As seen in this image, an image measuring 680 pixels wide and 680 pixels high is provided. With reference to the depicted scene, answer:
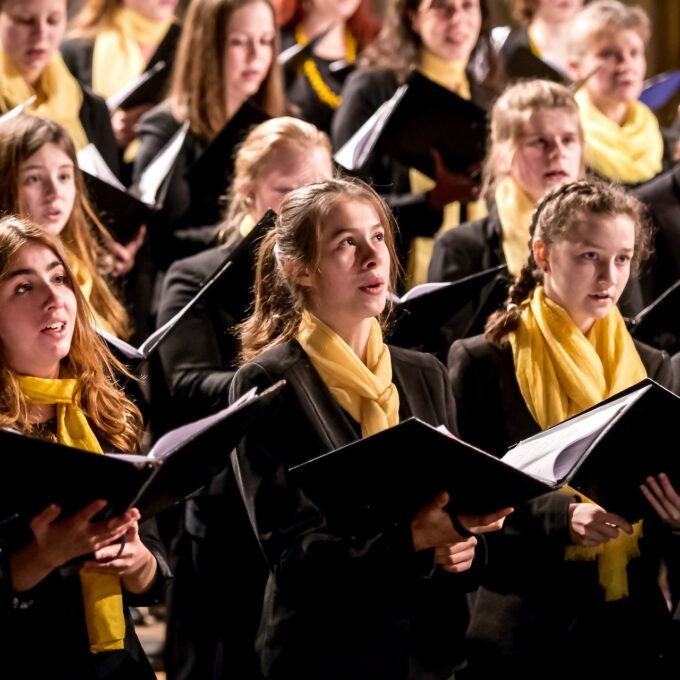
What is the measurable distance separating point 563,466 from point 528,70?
96.1 inches

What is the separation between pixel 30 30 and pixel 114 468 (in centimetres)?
238

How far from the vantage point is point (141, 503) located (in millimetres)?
1971

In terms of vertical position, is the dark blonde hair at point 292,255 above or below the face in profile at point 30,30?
below

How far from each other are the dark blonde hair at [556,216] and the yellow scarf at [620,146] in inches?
47.3

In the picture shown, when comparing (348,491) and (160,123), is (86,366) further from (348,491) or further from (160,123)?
(160,123)

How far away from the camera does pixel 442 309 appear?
281cm

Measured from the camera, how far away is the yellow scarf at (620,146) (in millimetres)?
4008

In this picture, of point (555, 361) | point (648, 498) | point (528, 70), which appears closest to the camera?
point (648, 498)

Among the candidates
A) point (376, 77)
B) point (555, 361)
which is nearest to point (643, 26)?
point (376, 77)

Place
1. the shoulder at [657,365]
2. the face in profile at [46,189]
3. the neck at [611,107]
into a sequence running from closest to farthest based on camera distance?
the shoulder at [657,365]
the face in profile at [46,189]
the neck at [611,107]

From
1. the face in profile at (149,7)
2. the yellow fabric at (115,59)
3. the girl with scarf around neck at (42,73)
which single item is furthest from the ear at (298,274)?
the face in profile at (149,7)

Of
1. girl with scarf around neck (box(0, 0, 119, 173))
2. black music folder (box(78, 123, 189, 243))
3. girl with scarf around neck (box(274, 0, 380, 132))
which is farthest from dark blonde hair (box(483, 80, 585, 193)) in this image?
girl with scarf around neck (box(0, 0, 119, 173))

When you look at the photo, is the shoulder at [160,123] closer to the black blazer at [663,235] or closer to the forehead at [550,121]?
the forehead at [550,121]

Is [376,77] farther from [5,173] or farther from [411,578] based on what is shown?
[411,578]
